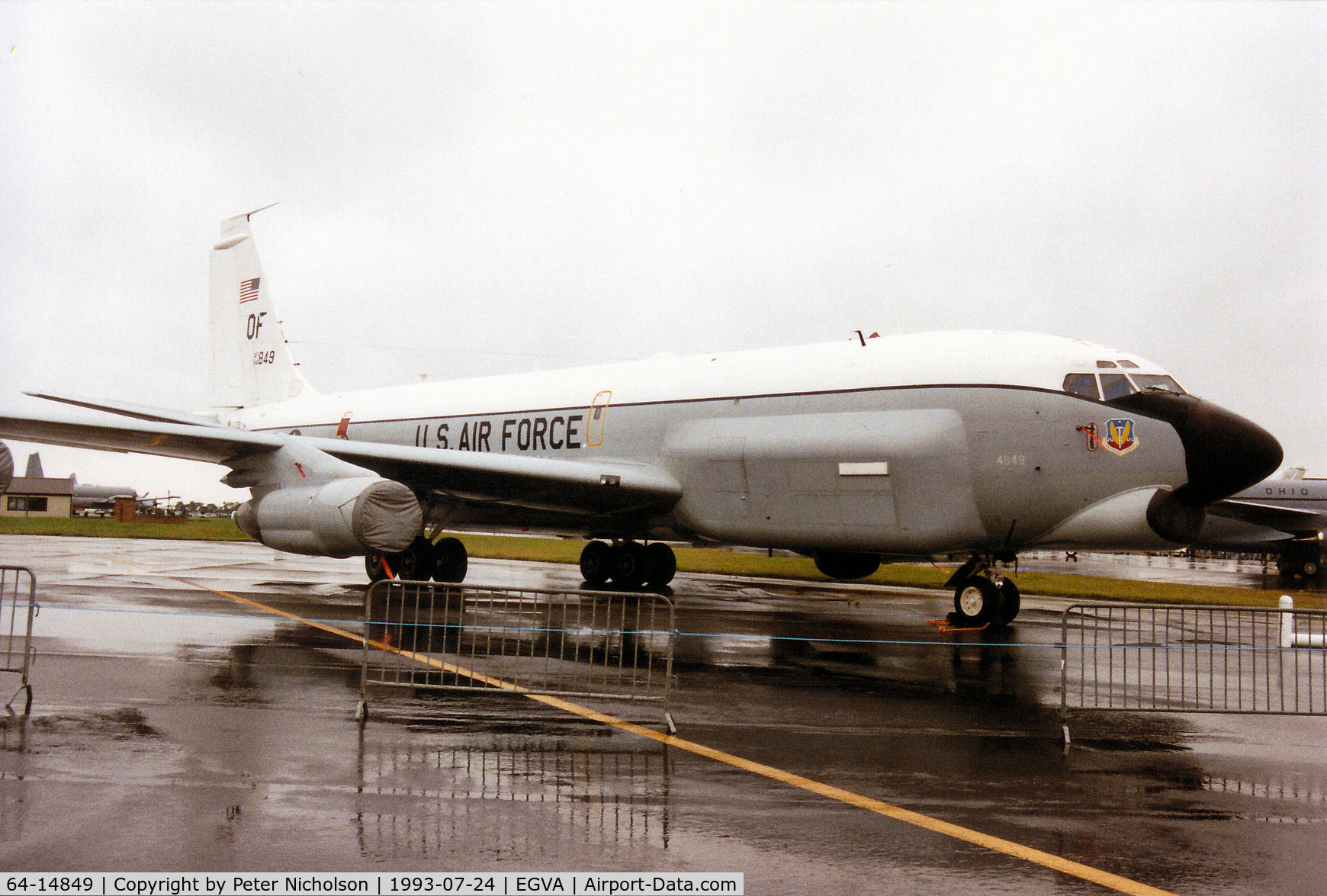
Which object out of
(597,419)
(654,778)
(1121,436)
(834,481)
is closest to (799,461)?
(834,481)

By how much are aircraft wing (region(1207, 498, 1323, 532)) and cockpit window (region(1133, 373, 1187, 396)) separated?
19.2 m

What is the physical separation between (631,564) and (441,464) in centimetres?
427

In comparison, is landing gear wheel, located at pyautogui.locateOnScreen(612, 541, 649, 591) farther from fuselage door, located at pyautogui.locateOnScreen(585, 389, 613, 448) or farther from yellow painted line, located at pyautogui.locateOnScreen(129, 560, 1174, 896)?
yellow painted line, located at pyautogui.locateOnScreen(129, 560, 1174, 896)

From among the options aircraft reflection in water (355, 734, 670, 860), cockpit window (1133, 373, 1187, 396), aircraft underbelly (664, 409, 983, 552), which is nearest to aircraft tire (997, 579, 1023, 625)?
aircraft underbelly (664, 409, 983, 552)

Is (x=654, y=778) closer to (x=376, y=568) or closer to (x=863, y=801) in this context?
(x=863, y=801)

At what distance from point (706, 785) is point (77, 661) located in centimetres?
614

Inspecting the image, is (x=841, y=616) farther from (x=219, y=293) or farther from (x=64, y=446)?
(x=219, y=293)

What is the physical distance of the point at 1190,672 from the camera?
10.8 meters

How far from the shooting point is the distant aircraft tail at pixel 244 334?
71.9 ft

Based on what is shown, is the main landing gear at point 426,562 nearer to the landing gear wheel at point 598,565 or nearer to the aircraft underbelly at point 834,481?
the landing gear wheel at point 598,565

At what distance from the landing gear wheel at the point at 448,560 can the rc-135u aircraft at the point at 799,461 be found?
33mm

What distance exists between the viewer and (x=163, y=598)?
13812 mm

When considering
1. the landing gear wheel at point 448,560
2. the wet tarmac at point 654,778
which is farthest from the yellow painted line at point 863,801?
the landing gear wheel at point 448,560

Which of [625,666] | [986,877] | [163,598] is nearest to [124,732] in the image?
[625,666]
